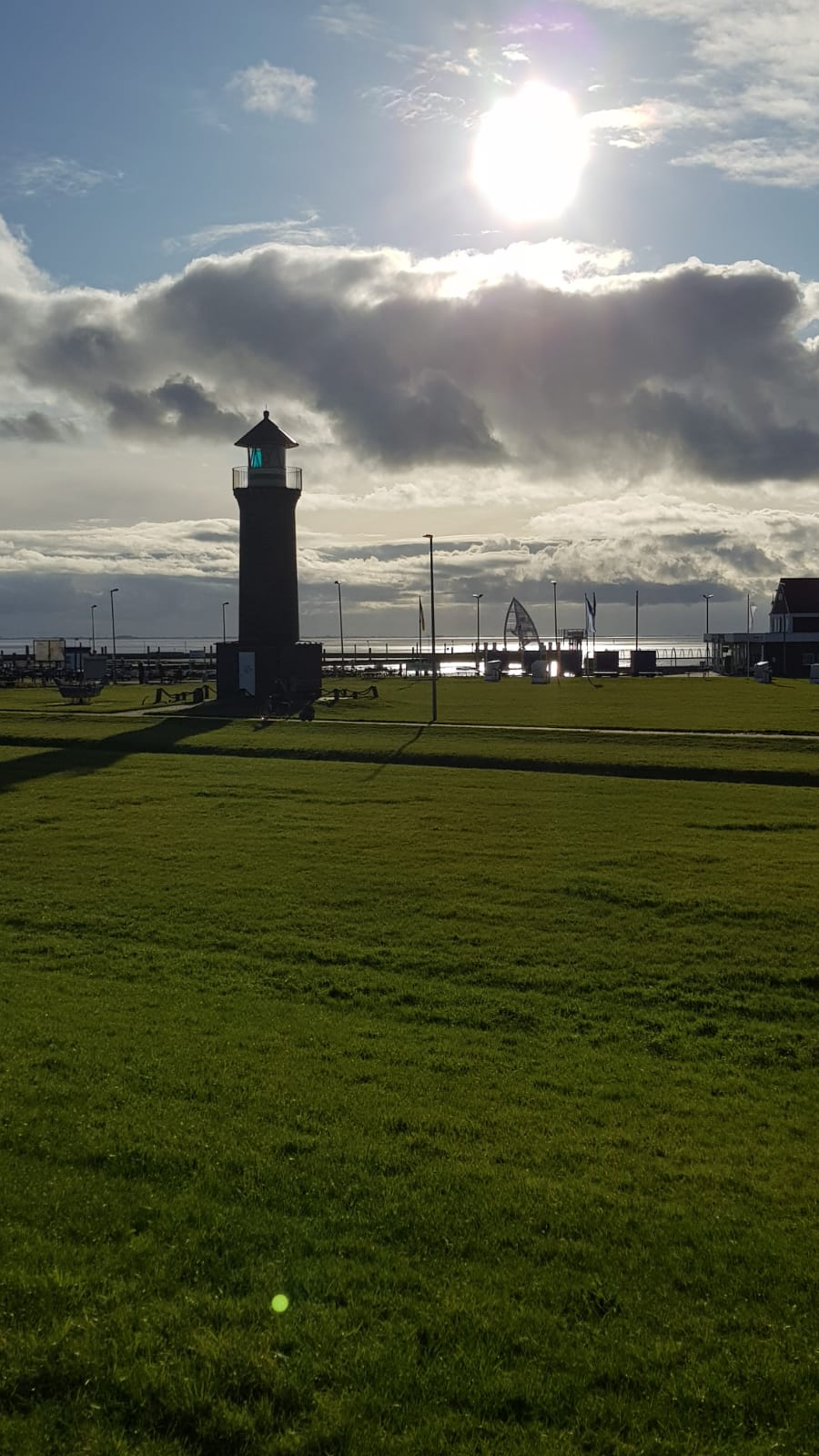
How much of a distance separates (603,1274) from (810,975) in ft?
29.5

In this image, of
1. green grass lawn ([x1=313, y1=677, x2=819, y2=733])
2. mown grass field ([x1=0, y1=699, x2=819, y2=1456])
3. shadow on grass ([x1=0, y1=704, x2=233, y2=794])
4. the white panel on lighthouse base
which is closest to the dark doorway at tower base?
the white panel on lighthouse base

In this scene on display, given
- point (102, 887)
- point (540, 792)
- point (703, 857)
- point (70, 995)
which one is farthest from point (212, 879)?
point (540, 792)

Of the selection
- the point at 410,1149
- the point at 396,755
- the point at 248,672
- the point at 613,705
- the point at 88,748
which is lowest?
the point at 410,1149

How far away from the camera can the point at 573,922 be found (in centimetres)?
1811

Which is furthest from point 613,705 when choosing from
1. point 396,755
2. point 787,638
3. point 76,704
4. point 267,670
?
point 787,638

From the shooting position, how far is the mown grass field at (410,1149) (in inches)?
246

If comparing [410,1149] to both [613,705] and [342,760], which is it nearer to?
[342,760]

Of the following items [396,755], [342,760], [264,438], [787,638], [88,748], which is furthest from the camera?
[787,638]

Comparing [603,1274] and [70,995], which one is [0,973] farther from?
[603,1274]

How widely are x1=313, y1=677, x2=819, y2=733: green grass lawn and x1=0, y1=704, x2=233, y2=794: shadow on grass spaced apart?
8.85 metres

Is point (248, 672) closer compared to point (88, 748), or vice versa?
point (88, 748)

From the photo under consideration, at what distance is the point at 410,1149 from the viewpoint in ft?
31.8

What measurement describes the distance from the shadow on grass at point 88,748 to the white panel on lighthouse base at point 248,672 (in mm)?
8398

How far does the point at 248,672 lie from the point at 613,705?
22233mm
